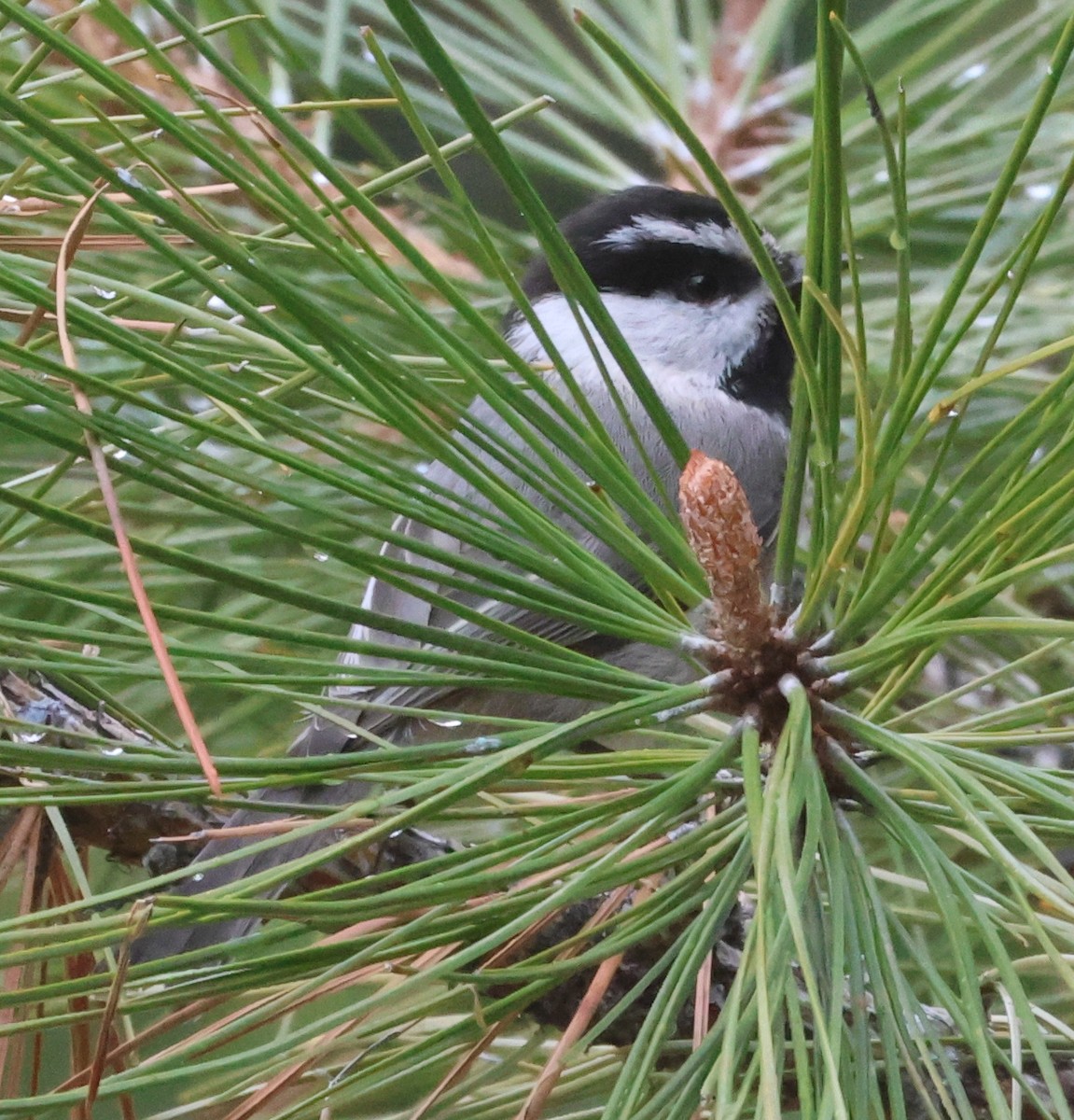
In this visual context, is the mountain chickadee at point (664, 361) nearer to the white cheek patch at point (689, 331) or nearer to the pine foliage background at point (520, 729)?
the white cheek patch at point (689, 331)

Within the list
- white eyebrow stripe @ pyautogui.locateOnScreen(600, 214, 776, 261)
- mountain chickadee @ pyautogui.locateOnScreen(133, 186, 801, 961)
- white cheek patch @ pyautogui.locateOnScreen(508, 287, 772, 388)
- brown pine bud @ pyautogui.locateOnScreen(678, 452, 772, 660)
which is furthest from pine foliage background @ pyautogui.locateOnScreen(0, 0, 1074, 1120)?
white cheek patch @ pyautogui.locateOnScreen(508, 287, 772, 388)

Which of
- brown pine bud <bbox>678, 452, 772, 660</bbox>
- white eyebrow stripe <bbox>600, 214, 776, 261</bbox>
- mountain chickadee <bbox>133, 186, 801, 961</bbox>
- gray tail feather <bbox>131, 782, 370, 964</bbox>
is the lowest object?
gray tail feather <bbox>131, 782, 370, 964</bbox>

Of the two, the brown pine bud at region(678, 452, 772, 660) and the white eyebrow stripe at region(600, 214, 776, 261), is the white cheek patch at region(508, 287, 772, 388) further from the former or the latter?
the brown pine bud at region(678, 452, 772, 660)

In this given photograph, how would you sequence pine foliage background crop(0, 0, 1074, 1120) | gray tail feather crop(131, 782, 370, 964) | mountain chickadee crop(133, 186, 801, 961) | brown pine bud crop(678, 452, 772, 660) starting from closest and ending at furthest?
1. pine foliage background crop(0, 0, 1074, 1120)
2. brown pine bud crop(678, 452, 772, 660)
3. gray tail feather crop(131, 782, 370, 964)
4. mountain chickadee crop(133, 186, 801, 961)

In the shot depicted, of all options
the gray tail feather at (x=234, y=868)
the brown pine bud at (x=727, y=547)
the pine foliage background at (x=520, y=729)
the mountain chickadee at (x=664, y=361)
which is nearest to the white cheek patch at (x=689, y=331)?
the mountain chickadee at (x=664, y=361)

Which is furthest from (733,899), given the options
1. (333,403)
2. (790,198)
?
(790,198)

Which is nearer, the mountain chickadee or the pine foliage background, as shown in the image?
the pine foliage background

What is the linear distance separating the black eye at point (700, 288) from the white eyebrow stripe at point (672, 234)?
0.05m

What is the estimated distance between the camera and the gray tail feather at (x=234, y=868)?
0.72 m

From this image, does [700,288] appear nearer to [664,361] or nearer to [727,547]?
[664,361]

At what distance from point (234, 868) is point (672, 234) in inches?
31.3

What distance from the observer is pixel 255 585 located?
47cm

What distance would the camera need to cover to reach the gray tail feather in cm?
72

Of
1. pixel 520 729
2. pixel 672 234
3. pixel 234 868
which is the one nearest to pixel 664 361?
pixel 672 234
